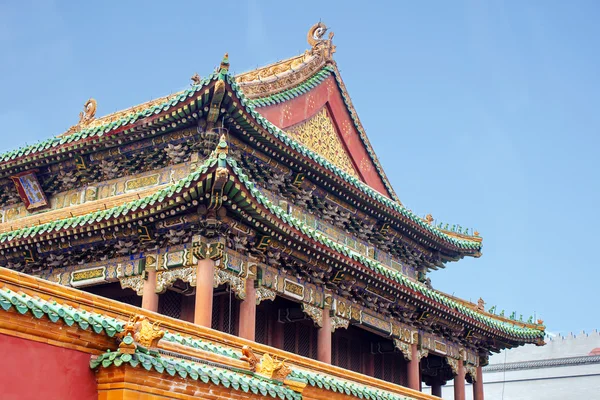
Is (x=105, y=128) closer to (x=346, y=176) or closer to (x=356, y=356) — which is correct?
(x=346, y=176)

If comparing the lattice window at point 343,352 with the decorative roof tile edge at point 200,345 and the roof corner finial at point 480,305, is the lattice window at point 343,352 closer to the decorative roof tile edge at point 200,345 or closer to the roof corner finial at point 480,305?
the roof corner finial at point 480,305

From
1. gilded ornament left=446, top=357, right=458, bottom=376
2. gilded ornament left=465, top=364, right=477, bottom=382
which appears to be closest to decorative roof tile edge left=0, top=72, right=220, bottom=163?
gilded ornament left=446, top=357, right=458, bottom=376

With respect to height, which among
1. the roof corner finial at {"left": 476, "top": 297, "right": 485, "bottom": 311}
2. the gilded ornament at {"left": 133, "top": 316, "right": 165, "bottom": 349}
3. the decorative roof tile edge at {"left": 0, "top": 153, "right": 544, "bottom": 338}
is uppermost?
the roof corner finial at {"left": 476, "top": 297, "right": 485, "bottom": 311}

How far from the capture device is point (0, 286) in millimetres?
11086

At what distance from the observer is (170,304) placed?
64.3 ft

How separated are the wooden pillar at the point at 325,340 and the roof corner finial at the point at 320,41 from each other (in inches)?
390

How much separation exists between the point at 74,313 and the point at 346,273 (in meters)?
10.8

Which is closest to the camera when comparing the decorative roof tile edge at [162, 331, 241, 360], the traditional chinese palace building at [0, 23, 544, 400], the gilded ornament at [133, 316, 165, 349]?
the traditional chinese palace building at [0, 23, 544, 400]

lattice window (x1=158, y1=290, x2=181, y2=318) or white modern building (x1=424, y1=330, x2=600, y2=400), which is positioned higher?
white modern building (x1=424, y1=330, x2=600, y2=400)

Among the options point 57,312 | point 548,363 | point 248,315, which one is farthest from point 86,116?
point 548,363

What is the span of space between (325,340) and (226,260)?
4208 mm

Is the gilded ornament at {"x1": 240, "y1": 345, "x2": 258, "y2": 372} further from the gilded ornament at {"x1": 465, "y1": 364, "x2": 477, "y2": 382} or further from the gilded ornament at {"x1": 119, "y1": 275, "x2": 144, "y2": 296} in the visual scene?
the gilded ornament at {"x1": 465, "y1": 364, "x2": 477, "y2": 382}

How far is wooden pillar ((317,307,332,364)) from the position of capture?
2052 centimetres

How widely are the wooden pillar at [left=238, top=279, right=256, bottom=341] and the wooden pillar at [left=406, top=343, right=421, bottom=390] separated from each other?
6980 millimetres
